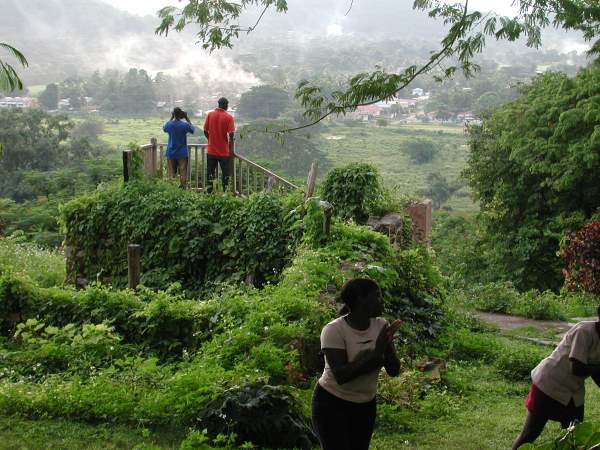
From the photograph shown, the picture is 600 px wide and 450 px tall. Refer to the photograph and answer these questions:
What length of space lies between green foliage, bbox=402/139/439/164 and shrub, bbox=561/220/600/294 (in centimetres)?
5879

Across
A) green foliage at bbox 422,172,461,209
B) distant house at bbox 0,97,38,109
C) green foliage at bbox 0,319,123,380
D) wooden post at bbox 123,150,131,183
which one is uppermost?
→ distant house at bbox 0,97,38,109

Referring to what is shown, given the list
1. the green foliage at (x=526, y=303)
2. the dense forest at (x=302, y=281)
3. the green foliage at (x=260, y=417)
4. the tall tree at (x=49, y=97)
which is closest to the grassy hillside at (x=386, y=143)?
the tall tree at (x=49, y=97)

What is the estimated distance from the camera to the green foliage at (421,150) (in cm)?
7400

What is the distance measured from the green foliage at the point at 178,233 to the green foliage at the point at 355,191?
931mm

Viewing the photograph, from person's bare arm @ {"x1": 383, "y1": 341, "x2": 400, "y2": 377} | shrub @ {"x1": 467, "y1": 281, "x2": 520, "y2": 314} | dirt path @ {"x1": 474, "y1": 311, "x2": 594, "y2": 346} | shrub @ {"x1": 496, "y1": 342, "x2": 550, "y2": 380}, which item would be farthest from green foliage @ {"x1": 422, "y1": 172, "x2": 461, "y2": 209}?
person's bare arm @ {"x1": 383, "y1": 341, "x2": 400, "y2": 377}

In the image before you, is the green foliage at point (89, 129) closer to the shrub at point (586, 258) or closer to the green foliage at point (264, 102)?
the green foliage at point (264, 102)

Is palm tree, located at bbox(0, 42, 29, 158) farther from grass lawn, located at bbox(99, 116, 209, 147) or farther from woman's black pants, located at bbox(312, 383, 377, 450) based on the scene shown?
grass lawn, located at bbox(99, 116, 209, 147)

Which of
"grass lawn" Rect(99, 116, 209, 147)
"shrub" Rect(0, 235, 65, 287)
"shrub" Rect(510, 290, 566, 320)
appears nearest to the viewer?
"shrub" Rect(510, 290, 566, 320)

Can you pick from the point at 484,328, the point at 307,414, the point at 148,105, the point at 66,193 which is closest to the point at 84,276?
the point at 484,328

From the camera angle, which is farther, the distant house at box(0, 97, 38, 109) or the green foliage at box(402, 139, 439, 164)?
the green foliage at box(402, 139, 439, 164)

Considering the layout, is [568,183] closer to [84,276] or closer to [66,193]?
[84,276]

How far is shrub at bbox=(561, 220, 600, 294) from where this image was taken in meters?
14.9

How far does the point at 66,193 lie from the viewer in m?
36.2

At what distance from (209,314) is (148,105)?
77.0 metres
